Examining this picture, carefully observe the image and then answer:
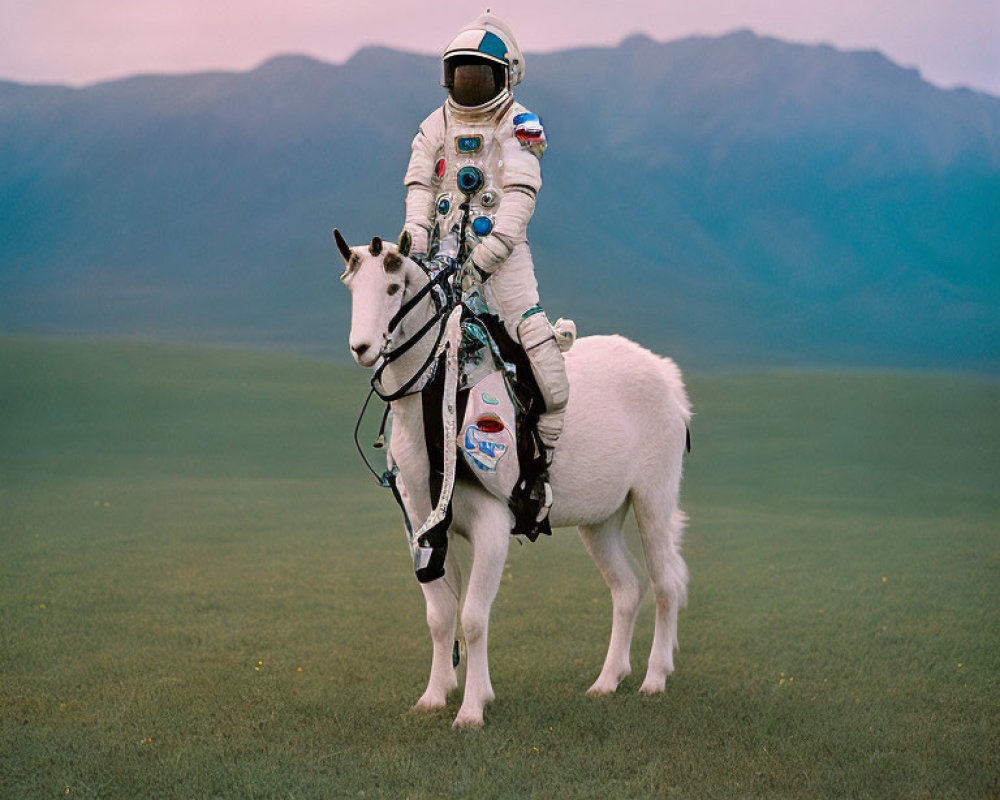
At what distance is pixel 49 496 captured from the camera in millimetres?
12695

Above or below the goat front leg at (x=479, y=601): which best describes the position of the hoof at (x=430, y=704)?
below

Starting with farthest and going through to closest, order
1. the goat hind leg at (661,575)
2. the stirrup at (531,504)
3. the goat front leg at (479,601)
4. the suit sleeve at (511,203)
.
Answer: the goat hind leg at (661,575)
the stirrup at (531,504)
the goat front leg at (479,601)
the suit sleeve at (511,203)

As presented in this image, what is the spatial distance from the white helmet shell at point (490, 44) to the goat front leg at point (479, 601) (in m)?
→ 2.56

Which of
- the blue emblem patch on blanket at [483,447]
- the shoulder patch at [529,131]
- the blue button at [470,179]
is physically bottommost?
the blue emblem patch on blanket at [483,447]

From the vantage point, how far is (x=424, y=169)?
586 centimetres

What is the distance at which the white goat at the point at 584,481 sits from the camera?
16.6 ft

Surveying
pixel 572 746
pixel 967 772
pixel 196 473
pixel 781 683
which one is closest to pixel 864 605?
pixel 781 683

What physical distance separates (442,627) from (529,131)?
2937 millimetres

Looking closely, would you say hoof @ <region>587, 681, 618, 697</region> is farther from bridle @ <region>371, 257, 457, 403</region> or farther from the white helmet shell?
the white helmet shell

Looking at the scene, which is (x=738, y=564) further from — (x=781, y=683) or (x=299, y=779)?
(x=299, y=779)

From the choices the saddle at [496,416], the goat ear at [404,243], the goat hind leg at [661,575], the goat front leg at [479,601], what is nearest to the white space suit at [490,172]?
the saddle at [496,416]

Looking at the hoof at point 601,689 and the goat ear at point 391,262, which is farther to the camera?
the hoof at point 601,689

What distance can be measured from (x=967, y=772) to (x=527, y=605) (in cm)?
443

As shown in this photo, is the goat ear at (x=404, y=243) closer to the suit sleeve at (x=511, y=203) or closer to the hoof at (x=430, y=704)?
the suit sleeve at (x=511, y=203)
